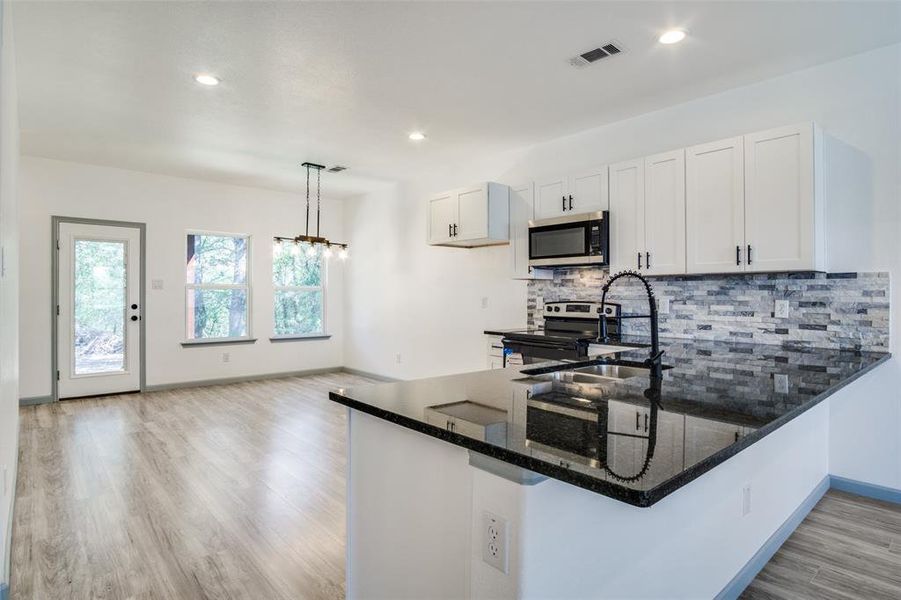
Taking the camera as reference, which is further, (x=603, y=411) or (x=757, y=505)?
(x=757, y=505)

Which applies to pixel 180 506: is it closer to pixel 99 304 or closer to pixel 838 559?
pixel 838 559

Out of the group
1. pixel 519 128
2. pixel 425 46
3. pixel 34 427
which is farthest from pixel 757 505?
pixel 34 427

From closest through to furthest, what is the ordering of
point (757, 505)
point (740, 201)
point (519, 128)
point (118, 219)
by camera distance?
1. point (757, 505)
2. point (740, 201)
3. point (519, 128)
4. point (118, 219)

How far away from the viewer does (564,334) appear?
3.93 meters

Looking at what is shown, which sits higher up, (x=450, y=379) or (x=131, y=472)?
(x=450, y=379)

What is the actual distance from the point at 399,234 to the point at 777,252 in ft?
14.8

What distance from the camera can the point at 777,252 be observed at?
293 cm

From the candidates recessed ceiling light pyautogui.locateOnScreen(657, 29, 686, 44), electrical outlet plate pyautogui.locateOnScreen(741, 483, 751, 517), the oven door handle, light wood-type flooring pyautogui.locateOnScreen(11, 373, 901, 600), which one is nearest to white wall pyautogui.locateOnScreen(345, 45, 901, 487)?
the oven door handle

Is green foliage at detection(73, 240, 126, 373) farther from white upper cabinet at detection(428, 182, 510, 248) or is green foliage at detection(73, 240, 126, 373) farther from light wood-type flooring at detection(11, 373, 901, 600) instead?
white upper cabinet at detection(428, 182, 510, 248)

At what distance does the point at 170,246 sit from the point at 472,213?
403 centimetres

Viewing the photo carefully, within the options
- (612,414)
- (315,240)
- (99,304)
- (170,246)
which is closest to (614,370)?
(612,414)

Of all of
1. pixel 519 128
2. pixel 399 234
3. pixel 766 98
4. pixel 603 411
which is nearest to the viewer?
pixel 603 411

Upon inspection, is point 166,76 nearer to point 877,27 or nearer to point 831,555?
point 877,27

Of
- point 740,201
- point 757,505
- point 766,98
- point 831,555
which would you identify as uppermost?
point 766,98
